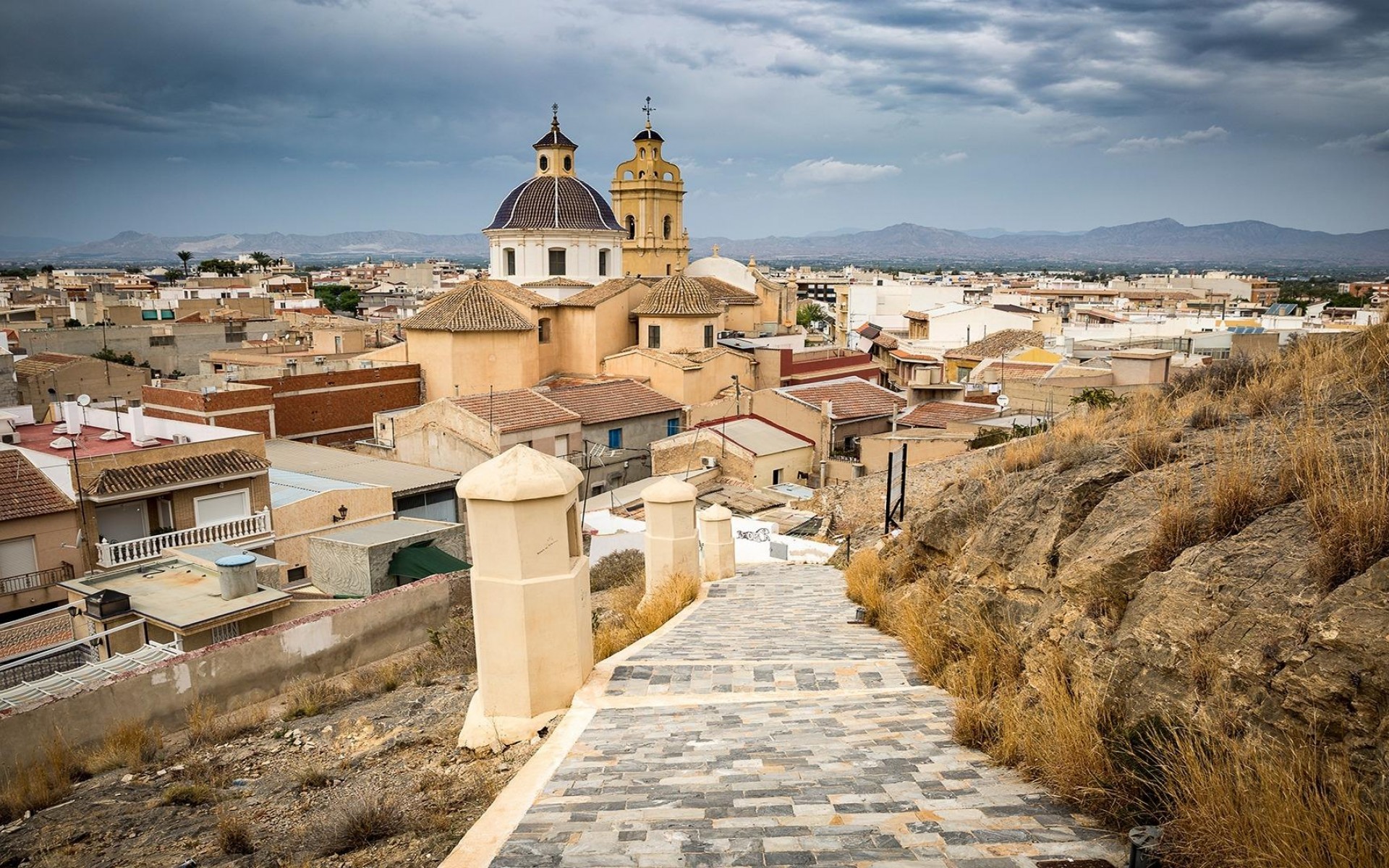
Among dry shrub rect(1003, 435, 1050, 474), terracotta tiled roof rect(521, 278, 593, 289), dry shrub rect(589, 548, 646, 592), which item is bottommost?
dry shrub rect(589, 548, 646, 592)

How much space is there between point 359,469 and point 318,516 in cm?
451

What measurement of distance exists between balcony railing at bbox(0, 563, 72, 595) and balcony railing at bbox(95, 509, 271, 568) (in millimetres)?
475

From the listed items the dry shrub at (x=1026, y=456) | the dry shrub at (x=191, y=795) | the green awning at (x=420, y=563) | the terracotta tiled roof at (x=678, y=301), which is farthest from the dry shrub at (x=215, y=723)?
the terracotta tiled roof at (x=678, y=301)

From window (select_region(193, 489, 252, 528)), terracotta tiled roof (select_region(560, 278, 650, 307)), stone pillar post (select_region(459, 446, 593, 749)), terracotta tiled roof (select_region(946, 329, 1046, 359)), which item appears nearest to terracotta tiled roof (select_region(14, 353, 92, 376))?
terracotta tiled roof (select_region(560, 278, 650, 307))

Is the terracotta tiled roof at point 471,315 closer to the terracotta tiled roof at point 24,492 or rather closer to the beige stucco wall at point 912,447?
the beige stucco wall at point 912,447

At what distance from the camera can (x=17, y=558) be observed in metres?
14.1

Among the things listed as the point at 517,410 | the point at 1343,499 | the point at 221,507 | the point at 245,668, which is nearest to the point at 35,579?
the point at 221,507

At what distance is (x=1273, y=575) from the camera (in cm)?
346

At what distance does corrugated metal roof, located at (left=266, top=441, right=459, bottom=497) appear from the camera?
20.2 meters

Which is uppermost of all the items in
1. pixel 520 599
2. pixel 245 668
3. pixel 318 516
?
pixel 520 599

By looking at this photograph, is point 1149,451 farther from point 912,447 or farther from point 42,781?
point 912,447

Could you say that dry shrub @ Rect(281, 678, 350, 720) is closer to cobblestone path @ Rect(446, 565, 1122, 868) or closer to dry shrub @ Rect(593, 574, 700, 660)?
dry shrub @ Rect(593, 574, 700, 660)

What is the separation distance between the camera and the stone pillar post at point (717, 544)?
11.5 m

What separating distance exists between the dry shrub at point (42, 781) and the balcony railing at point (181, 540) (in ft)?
27.2
